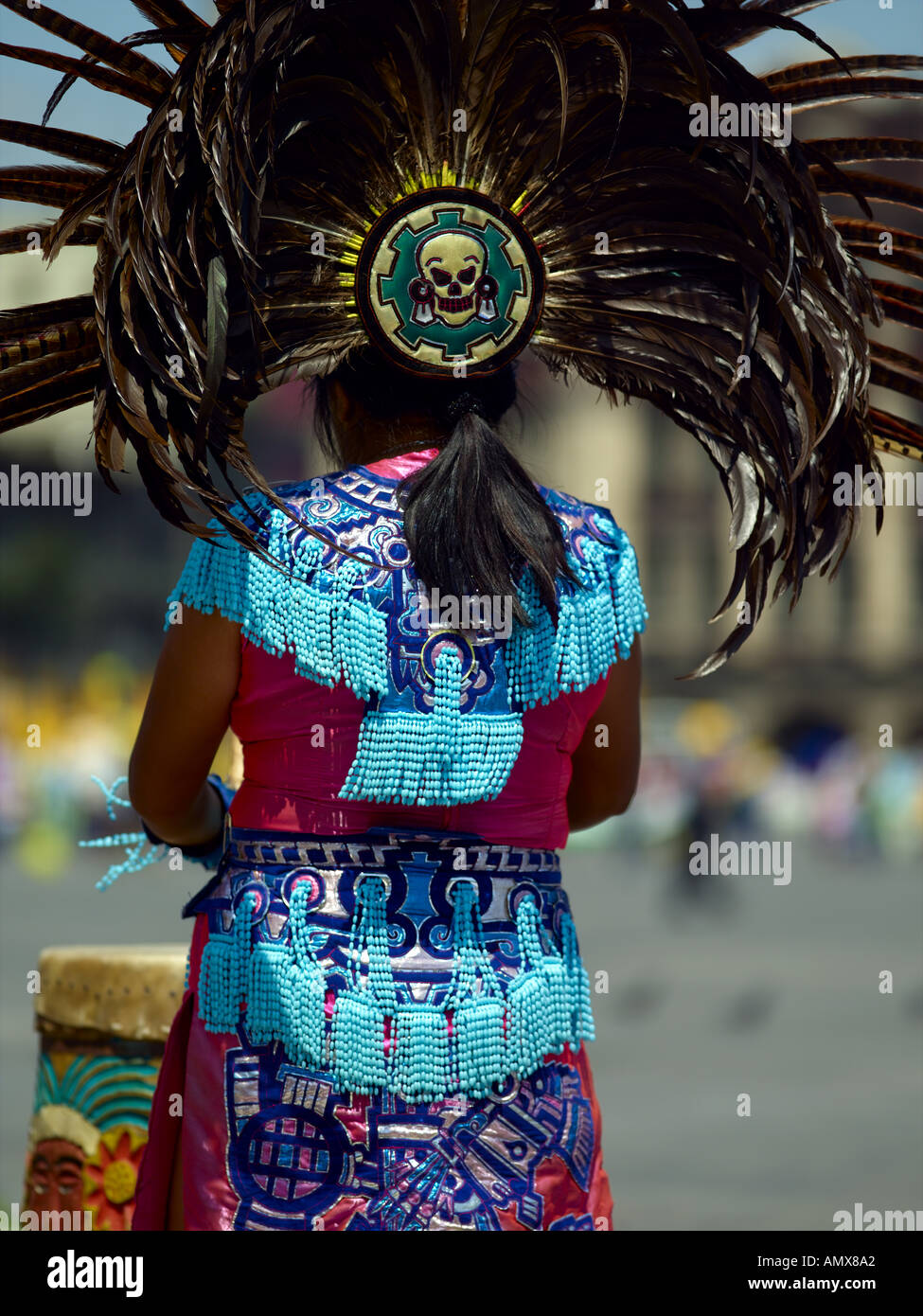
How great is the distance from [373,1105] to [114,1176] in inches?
57.9

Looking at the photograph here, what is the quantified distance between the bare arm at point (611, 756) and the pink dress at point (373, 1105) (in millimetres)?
97

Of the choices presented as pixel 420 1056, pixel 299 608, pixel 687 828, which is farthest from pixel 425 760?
pixel 687 828

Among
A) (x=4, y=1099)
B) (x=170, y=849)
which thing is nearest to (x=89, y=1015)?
(x=170, y=849)

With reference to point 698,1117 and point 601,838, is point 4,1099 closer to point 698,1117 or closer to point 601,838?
point 698,1117

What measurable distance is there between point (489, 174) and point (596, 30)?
0.23 metres

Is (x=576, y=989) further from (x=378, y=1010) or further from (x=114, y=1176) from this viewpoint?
(x=114, y=1176)

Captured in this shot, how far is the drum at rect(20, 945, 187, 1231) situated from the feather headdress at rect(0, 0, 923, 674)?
133cm

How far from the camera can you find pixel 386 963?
2158 mm

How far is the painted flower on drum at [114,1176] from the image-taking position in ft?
11.2

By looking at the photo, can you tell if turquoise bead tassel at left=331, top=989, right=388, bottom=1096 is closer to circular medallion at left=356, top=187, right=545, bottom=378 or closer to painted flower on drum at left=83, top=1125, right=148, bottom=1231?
circular medallion at left=356, top=187, right=545, bottom=378

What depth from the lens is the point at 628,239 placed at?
243 centimetres

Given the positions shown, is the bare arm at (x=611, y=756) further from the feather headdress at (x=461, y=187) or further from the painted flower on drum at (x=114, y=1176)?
the painted flower on drum at (x=114, y=1176)

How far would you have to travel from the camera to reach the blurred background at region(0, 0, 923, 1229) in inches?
243

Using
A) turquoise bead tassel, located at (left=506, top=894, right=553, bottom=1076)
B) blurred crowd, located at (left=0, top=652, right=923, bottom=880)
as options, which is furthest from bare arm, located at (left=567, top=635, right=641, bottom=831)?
blurred crowd, located at (left=0, top=652, right=923, bottom=880)
